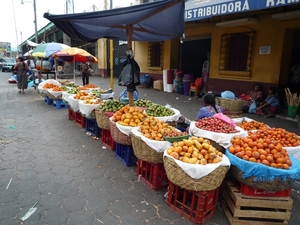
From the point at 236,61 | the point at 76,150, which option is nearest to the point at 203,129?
the point at 76,150

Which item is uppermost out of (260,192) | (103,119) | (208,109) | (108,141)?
(208,109)

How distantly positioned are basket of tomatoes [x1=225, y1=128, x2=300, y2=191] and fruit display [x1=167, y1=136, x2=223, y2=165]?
0.25 meters

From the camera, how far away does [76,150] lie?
15.5ft

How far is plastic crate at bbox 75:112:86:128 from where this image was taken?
633 cm

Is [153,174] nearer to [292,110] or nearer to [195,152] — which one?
[195,152]

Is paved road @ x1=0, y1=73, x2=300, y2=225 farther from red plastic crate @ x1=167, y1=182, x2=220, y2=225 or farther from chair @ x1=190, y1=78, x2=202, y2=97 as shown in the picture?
chair @ x1=190, y1=78, x2=202, y2=97

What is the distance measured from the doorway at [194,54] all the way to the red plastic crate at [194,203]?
10933 millimetres

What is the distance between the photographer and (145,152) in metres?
3.31

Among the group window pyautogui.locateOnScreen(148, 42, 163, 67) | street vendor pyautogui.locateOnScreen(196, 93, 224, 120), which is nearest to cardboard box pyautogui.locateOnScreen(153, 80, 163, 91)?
window pyautogui.locateOnScreen(148, 42, 163, 67)

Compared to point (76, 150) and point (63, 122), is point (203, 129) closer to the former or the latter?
point (76, 150)

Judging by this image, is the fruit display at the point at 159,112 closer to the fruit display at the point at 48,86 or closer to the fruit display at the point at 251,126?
the fruit display at the point at 251,126

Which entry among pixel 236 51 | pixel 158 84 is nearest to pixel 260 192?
pixel 236 51

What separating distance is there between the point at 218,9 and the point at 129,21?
3668mm

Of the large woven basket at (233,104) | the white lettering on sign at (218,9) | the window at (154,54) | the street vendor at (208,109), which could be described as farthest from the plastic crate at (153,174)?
the window at (154,54)
